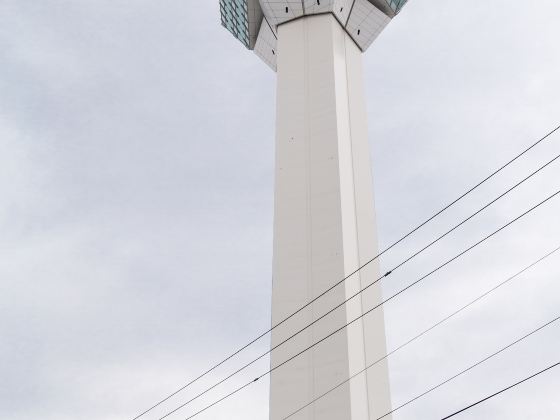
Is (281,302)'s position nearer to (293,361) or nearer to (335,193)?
(293,361)

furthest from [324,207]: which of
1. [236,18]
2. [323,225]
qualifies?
[236,18]

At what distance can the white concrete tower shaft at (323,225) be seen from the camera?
32000 mm

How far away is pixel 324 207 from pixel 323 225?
1.04 meters

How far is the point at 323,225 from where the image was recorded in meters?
36.0

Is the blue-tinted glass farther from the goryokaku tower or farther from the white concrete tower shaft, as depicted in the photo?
the white concrete tower shaft

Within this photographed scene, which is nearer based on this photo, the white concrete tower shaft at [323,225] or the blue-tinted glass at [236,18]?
the white concrete tower shaft at [323,225]

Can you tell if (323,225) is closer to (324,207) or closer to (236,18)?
(324,207)

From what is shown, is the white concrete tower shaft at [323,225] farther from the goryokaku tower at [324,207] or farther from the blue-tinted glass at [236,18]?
the blue-tinted glass at [236,18]

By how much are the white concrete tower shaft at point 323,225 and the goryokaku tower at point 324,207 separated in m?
0.06

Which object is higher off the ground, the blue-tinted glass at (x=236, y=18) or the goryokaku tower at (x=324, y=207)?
the blue-tinted glass at (x=236, y=18)

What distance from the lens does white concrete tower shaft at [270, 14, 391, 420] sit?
32000mm

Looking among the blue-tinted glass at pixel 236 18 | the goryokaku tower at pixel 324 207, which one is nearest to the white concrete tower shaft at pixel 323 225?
the goryokaku tower at pixel 324 207

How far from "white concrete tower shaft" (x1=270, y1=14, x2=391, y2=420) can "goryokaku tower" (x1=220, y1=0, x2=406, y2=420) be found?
58 mm

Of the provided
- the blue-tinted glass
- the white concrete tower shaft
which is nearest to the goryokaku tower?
the white concrete tower shaft
